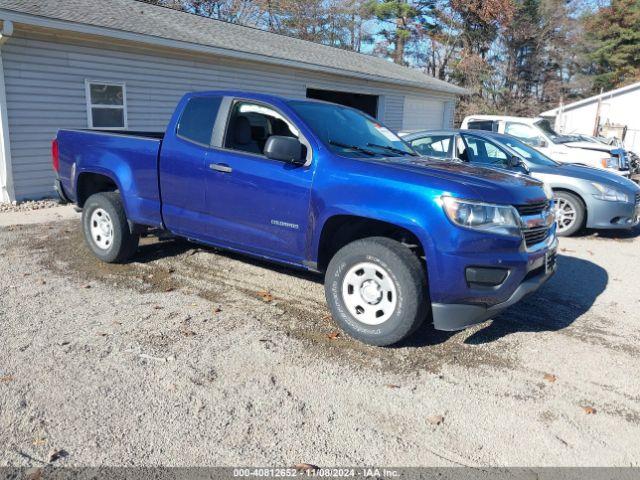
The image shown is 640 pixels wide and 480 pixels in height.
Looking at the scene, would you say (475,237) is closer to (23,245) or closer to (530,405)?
(530,405)

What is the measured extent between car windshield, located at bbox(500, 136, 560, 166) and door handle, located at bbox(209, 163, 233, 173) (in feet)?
19.1

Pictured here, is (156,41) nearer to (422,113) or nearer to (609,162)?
(609,162)

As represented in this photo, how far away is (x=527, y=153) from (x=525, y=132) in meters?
4.89

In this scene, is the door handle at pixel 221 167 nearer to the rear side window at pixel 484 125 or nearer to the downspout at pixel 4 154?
the downspout at pixel 4 154

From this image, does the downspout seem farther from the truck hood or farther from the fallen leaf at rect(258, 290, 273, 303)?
the truck hood

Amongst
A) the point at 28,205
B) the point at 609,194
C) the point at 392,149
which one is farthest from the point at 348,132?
the point at 28,205

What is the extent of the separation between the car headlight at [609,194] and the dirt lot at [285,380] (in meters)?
2.92

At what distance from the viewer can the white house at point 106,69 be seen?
9.80 meters

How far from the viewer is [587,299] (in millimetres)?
5559

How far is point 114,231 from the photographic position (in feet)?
Answer: 19.6

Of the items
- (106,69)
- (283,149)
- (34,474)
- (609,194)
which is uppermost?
(106,69)

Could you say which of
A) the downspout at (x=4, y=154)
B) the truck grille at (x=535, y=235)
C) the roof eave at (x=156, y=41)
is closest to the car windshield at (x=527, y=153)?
the truck grille at (x=535, y=235)

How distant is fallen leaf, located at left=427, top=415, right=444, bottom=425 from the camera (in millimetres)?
3229

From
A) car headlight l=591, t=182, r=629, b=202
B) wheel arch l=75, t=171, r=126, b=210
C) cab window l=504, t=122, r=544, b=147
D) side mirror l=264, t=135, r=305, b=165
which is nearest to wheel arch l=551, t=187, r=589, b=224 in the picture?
car headlight l=591, t=182, r=629, b=202
